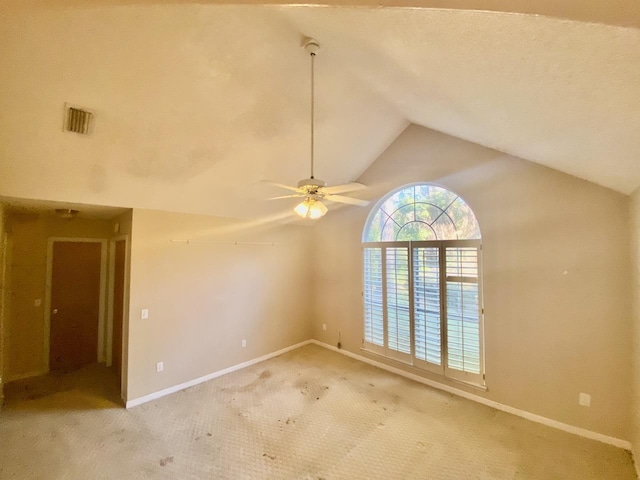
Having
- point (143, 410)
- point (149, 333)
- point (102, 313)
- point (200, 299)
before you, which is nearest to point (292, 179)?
point (200, 299)

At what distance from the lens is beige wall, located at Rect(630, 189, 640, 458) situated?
2404 millimetres

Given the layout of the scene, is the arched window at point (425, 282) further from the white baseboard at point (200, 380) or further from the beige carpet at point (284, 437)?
the white baseboard at point (200, 380)

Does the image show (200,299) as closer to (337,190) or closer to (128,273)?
(128,273)

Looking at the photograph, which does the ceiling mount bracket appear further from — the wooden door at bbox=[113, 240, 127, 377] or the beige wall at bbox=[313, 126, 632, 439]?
the wooden door at bbox=[113, 240, 127, 377]

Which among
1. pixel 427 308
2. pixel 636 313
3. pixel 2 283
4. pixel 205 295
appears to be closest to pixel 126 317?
pixel 205 295

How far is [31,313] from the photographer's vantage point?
4168mm

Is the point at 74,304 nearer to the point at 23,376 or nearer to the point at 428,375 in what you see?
the point at 23,376

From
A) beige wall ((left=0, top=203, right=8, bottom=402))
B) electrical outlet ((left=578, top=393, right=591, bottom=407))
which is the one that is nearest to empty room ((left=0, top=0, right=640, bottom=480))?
electrical outlet ((left=578, top=393, right=591, bottom=407))

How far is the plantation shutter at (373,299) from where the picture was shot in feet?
14.8

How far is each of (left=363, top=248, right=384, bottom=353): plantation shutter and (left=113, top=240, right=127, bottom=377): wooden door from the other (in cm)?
371

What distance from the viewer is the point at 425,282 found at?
3.96m

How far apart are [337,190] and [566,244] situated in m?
2.57

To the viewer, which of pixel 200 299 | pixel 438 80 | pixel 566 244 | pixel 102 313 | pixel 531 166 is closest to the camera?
pixel 438 80

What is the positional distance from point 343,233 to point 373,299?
129 cm
